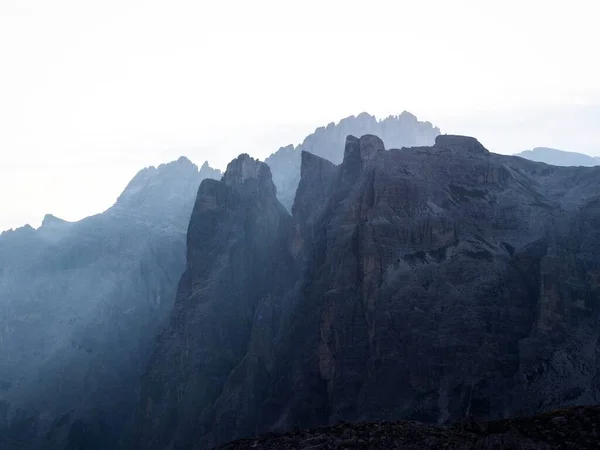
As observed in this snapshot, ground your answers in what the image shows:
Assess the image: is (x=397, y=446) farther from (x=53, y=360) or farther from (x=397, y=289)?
(x=53, y=360)

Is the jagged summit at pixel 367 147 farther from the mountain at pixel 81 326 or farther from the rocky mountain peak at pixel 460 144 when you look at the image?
the mountain at pixel 81 326

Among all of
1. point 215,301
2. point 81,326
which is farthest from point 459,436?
point 81,326

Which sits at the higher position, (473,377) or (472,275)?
(472,275)

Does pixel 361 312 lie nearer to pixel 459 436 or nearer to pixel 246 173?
pixel 459 436

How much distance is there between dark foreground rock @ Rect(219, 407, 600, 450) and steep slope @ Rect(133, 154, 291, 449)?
57.7m

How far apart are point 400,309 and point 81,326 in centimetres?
10998

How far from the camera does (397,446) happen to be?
39625mm

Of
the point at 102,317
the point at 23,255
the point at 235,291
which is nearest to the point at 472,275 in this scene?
the point at 235,291

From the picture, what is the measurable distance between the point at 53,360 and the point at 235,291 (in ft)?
210

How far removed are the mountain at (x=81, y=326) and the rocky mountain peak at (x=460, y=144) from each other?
79131 millimetres

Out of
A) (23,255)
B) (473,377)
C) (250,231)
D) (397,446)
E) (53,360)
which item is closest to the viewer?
(397,446)

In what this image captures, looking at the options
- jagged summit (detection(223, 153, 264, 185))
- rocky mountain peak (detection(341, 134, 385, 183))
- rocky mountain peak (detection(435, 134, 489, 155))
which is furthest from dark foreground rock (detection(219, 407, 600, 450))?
jagged summit (detection(223, 153, 264, 185))

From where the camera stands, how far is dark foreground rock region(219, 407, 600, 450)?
117 feet

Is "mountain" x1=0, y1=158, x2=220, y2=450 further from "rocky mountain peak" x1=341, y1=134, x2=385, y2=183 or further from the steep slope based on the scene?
"rocky mountain peak" x1=341, y1=134, x2=385, y2=183
